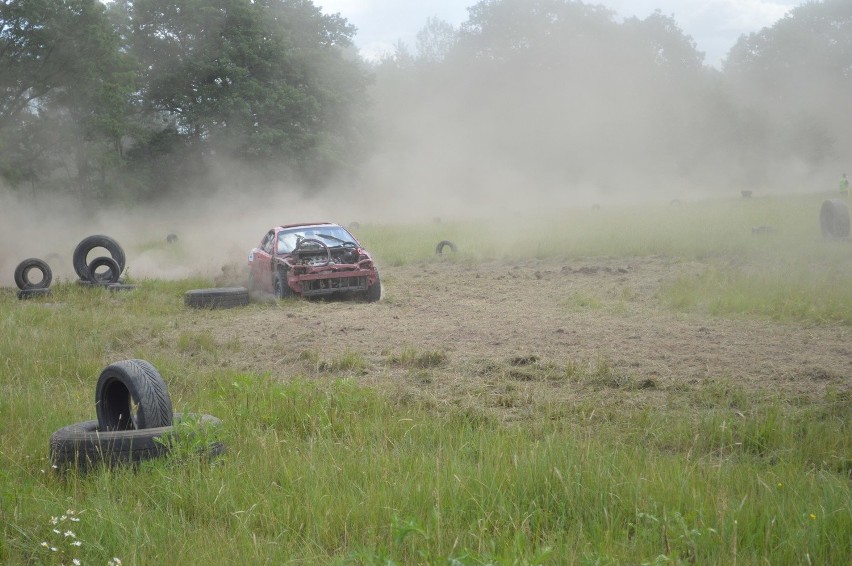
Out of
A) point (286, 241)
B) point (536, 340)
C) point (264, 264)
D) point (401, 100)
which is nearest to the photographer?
point (536, 340)

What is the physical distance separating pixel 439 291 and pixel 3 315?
25.7 feet

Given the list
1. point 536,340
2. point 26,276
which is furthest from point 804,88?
point 536,340

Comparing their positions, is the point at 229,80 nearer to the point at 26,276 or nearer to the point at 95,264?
the point at 95,264

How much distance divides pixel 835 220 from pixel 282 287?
43.1 ft

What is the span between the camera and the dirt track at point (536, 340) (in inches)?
333

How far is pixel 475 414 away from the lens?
283 inches

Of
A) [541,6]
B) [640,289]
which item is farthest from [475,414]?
[541,6]

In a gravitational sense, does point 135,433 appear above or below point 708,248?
below

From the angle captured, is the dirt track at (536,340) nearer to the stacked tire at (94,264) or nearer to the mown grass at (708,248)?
the mown grass at (708,248)

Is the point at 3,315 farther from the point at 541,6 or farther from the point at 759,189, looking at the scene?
the point at 541,6

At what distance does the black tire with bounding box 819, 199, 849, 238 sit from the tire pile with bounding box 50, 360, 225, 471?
18.1m

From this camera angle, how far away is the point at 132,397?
654 cm

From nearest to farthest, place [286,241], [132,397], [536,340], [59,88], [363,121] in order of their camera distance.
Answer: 1. [132,397]
2. [536,340]
3. [286,241]
4. [59,88]
5. [363,121]

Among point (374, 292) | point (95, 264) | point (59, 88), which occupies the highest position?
point (59, 88)
